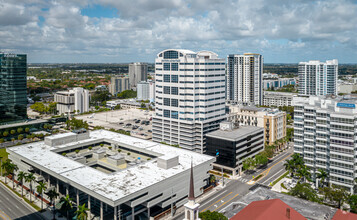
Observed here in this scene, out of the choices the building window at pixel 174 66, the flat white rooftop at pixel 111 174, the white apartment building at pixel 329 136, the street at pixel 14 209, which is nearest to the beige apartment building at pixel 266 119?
the white apartment building at pixel 329 136

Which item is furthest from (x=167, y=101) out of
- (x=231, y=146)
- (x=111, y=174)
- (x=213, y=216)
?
(x=213, y=216)

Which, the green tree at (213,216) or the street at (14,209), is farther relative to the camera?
the street at (14,209)

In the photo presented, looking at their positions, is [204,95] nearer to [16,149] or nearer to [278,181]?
[278,181]

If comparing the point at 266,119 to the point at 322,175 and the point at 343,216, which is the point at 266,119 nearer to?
the point at 322,175

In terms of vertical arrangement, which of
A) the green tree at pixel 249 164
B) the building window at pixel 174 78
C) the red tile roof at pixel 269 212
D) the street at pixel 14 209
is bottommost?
the street at pixel 14 209

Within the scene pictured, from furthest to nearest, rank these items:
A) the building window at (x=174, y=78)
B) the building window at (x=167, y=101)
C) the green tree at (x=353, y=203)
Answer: the building window at (x=167, y=101) < the building window at (x=174, y=78) < the green tree at (x=353, y=203)

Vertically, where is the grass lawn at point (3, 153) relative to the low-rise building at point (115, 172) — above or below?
below

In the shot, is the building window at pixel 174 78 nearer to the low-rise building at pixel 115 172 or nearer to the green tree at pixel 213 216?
the low-rise building at pixel 115 172
